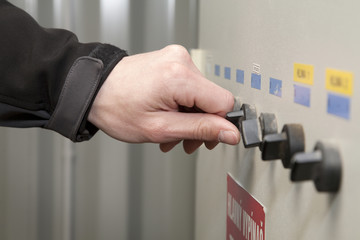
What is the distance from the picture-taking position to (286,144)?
0.49 m

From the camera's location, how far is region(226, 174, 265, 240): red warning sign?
63cm

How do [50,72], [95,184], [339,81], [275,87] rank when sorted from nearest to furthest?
[339,81] → [275,87] → [50,72] → [95,184]

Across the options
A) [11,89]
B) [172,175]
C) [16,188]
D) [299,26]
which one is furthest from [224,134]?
[16,188]

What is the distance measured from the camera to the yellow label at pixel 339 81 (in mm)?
415

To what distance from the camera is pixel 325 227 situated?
458 millimetres

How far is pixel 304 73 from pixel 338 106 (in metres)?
0.07

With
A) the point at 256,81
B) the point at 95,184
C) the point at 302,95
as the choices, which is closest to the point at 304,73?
the point at 302,95

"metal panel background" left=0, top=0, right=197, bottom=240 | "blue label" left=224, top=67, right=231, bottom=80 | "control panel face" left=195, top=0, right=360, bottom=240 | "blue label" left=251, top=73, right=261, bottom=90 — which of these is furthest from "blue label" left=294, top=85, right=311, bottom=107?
"metal panel background" left=0, top=0, right=197, bottom=240

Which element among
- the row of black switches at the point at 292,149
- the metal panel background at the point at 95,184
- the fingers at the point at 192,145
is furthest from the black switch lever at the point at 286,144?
the metal panel background at the point at 95,184

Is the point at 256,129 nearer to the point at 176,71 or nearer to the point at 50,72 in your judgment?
the point at 176,71

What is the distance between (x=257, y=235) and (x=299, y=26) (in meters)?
0.27

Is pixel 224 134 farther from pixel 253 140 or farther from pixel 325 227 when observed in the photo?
pixel 325 227

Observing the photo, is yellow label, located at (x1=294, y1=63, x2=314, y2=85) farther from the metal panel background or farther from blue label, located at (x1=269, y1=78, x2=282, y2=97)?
the metal panel background

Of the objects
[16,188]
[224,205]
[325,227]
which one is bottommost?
[16,188]
